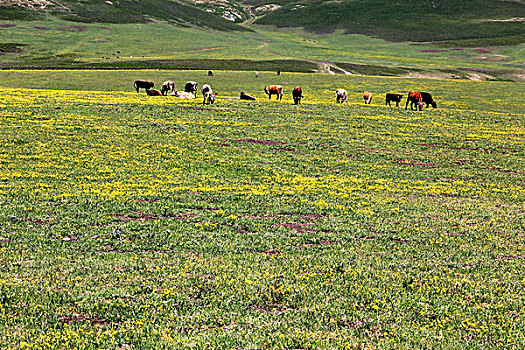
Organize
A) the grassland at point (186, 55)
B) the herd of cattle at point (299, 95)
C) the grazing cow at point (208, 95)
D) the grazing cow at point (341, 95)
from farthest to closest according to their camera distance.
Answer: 1. the grassland at point (186, 55)
2. the grazing cow at point (341, 95)
3. the herd of cattle at point (299, 95)
4. the grazing cow at point (208, 95)

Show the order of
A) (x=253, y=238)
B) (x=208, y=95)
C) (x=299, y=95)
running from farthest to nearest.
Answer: (x=299, y=95)
(x=208, y=95)
(x=253, y=238)

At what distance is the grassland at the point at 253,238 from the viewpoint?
916cm

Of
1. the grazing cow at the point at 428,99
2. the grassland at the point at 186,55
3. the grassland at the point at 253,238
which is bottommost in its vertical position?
the grassland at the point at 253,238

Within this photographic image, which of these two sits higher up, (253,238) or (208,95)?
(208,95)

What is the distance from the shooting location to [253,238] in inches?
564

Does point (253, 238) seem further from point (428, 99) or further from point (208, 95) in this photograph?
point (428, 99)

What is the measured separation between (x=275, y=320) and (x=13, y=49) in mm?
138347

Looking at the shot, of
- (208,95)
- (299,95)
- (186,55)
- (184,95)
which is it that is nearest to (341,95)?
(299,95)

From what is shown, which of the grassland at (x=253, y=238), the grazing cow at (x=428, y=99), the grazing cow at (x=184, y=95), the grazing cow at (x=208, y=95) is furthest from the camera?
the grazing cow at (x=184, y=95)

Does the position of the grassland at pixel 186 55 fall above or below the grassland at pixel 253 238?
above

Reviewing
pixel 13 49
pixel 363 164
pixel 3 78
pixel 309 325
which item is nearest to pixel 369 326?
pixel 309 325

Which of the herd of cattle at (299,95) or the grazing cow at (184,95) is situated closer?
the herd of cattle at (299,95)

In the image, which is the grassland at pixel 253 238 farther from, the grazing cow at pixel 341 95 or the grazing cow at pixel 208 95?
the grazing cow at pixel 341 95

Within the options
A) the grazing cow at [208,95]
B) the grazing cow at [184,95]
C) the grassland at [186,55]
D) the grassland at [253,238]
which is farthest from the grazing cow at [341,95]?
the grassland at [186,55]
